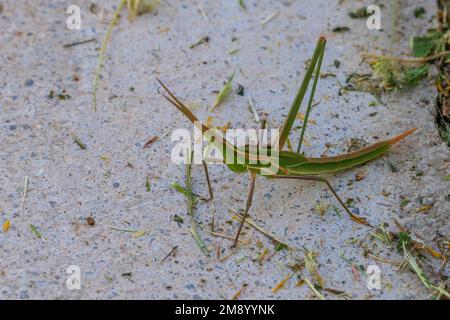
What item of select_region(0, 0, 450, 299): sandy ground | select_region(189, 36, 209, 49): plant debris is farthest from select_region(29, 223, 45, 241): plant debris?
select_region(189, 36, 209, 49): plant debris

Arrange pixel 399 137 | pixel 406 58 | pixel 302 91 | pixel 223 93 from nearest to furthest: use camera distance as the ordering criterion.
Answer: pixel 302 91 < pixel 399 137 < pixel 223 93 < pixel 406 58

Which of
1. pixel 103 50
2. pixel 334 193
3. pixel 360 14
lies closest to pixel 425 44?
pixel 360 14

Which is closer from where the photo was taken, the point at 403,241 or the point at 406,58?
the point at 403,241

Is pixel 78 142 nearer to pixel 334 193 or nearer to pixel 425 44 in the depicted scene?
pixel 334 193

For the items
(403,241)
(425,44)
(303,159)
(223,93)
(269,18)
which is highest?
(269,18)

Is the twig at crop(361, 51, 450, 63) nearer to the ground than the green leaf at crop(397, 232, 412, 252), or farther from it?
farther from it

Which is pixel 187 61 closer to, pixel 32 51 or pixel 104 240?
pixel 32 51

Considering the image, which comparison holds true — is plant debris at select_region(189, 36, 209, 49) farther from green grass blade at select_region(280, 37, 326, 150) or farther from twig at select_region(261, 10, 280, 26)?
green grass blade at select_region(280, 37, 326, 150)
